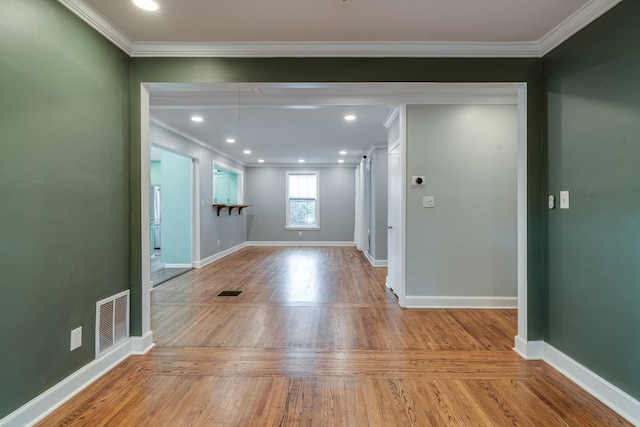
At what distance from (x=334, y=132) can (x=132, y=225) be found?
348 centimetres

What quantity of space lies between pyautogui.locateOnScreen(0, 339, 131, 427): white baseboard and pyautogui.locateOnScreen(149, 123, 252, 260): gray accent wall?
3.18m

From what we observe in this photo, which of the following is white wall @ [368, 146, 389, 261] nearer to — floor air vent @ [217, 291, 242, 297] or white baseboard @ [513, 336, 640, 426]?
floor air vent @ [217, 291, 242, 297]

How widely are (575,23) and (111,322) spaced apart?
377cm

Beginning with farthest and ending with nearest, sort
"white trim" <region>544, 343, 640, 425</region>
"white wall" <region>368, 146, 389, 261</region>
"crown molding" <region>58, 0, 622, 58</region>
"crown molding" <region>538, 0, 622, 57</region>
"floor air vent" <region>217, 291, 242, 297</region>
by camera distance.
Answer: "white wall" <region>368, 146, 389, 261</region> → "floor air vent" <region>217, 291, 242, 297</region> → "crown molding" <region>58, 0, 622, 58</region> → "crown molding" <region>538, 0, 622, 57</region> → "white trim" <region>544, 343, 640, 425</region>

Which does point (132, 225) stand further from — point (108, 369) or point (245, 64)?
point (245, 64)

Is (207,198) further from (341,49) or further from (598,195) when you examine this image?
(598,195)

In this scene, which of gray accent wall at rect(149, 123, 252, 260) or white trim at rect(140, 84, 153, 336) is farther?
gray accent wall at rect(149, 123, 252, 260)

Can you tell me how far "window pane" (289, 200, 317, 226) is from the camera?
30.7ft

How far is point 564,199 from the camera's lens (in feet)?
7.11

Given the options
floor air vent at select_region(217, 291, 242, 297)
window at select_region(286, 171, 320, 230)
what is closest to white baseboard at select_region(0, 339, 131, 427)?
floor air vent at select_region(217, 291, 242, 297)

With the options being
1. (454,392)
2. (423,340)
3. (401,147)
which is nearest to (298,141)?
(401,147)

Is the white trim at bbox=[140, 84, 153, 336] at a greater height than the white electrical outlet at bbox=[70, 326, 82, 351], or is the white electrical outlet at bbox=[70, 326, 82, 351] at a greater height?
the white trim at bbox=[140, 84, 153, 336]

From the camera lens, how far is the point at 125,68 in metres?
2.40

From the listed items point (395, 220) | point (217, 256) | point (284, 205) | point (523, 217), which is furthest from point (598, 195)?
point (284, 205)
